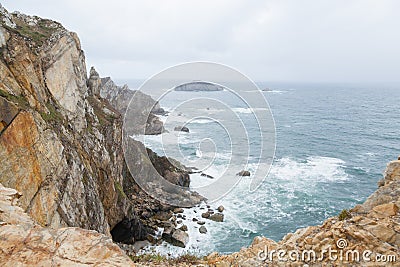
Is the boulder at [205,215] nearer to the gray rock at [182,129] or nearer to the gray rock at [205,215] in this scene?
the gray rock at [205,215]

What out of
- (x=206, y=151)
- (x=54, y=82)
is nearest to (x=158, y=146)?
(x=206, y=151)

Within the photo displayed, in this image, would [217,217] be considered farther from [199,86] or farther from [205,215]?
[199,86]

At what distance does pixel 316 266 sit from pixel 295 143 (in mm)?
50707

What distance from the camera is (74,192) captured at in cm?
1523

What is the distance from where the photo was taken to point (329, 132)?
6306cm

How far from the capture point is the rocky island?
238 inches

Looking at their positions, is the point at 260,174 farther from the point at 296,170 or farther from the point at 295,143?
the point at 295,143

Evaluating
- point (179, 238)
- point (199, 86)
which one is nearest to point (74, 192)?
point (179, 238)

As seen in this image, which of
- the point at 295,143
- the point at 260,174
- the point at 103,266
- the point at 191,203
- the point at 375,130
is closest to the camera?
the point at 103,266

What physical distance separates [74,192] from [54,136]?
11.1 ft

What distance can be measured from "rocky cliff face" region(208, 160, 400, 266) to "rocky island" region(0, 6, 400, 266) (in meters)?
0.02

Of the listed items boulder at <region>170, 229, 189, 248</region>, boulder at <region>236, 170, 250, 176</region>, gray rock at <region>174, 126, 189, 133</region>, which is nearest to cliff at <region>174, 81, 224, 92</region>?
boulder at <region>236, 170, 250, 176</region>

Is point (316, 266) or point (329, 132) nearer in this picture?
point (316, 266)

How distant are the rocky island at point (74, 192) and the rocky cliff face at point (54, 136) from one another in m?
0.06
